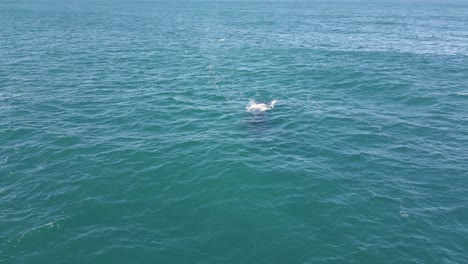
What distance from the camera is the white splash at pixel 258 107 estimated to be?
64988 mm

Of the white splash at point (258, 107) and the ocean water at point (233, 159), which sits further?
the white splash at point (258, 107)

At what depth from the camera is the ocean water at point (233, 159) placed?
34.8m

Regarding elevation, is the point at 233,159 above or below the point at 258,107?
below

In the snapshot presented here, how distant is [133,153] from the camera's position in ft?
168

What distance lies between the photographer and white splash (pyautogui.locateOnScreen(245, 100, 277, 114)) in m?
65.0

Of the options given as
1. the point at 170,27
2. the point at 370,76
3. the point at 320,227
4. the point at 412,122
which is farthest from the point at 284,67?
the point at 170,27

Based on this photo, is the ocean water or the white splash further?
the white splash

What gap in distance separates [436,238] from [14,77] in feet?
295

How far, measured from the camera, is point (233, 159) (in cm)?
4988

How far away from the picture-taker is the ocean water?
3478 centimetres

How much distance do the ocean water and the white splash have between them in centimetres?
193

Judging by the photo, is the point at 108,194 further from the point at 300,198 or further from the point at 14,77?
the point at 14,77

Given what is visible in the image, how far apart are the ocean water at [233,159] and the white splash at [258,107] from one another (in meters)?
1.93

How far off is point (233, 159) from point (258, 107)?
19267 mm
